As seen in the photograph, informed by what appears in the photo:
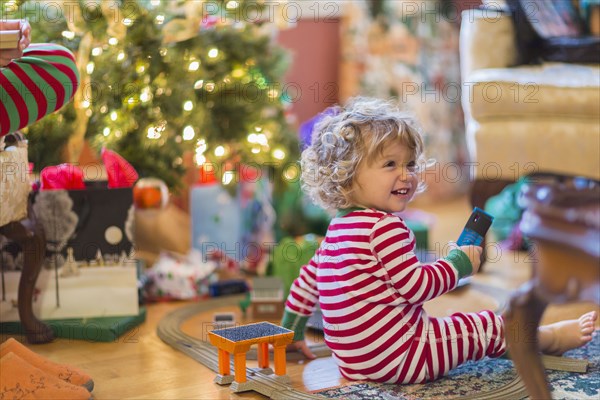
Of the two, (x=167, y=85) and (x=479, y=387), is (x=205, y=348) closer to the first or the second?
(x=479, y=387)

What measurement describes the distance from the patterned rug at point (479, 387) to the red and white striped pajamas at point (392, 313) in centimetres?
3

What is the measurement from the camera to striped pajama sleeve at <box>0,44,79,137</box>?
4.84 ft

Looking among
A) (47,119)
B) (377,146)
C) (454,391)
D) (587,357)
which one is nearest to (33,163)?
(47,119)

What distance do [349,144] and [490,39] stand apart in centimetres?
105

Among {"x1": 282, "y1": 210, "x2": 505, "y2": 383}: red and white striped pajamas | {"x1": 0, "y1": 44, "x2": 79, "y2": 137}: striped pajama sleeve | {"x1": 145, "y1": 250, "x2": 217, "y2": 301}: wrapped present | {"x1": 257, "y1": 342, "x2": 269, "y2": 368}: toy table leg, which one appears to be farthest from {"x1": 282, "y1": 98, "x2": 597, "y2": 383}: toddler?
{"x1": 145, "y1": 250, "x2": 217, "y2": 301}: wrapped present

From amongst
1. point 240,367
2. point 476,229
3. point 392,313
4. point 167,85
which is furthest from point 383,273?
point 167,85

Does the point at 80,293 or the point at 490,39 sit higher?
the point at 490,39

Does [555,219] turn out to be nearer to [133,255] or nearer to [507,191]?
[133,255]

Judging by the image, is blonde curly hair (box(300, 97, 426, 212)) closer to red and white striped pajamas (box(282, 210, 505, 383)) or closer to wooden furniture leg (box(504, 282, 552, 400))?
red and white striped pajamas (box(282, 210, 505, 383))

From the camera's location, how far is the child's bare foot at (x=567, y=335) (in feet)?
4.69

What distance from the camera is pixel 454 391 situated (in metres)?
1.32

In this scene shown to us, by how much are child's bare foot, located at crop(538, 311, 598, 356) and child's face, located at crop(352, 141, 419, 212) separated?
1.16ft

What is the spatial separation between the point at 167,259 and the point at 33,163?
0.42 metres

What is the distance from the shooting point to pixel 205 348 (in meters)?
1.60
